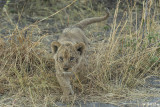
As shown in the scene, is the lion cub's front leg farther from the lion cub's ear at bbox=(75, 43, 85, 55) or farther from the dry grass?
the lion cub's ear at bbox=(75, 43, 85, 55)

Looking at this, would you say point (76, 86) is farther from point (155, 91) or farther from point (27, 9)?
point (27, 9)

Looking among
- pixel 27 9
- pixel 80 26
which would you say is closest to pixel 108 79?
pixel 80 26

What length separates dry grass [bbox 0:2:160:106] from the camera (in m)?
4.33

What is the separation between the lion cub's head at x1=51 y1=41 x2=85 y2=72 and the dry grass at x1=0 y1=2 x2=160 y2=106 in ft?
1.12

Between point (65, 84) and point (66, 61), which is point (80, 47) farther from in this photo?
point (65, 84)

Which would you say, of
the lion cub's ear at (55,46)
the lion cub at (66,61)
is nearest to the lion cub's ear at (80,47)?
the lion cub at (66,61)

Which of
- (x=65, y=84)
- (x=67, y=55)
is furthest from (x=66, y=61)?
(x=65, y=84)

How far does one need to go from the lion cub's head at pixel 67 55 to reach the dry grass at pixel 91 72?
1.12 ft

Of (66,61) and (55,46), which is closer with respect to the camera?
(66,61)

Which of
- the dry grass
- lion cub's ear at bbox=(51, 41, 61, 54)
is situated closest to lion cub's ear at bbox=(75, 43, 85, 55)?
lion cub's ear at bbox=(51, 41, 61, 54)

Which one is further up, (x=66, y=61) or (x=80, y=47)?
(x=80, y=47)

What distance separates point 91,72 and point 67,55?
88 cm

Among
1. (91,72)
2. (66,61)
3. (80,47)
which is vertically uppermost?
(80,47)

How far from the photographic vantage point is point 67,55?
13.5 ft
